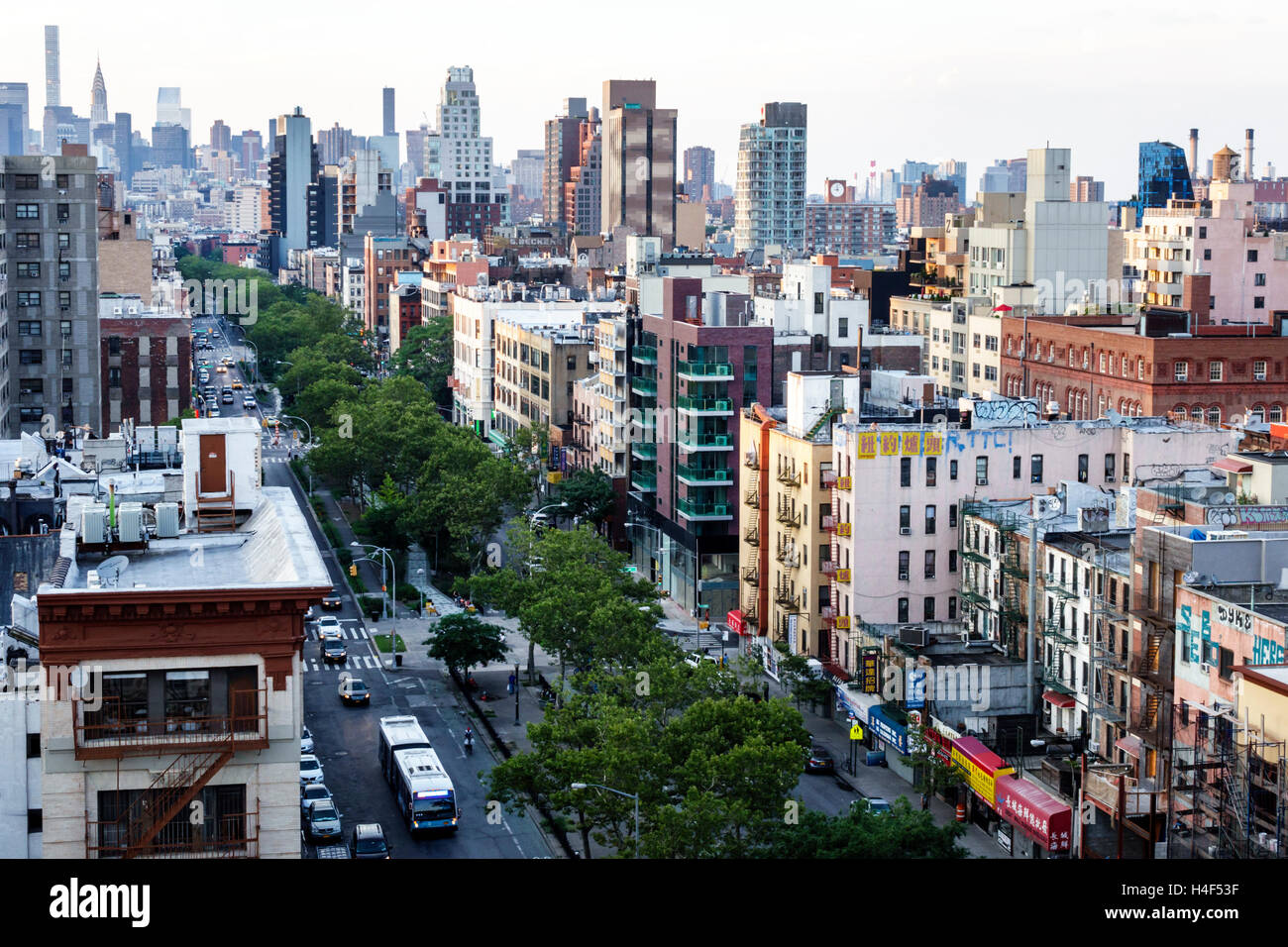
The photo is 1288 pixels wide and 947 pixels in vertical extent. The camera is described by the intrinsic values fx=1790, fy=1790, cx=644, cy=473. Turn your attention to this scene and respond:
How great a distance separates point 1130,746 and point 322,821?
91.9 ft

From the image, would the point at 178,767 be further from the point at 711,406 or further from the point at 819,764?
the point at 711,406

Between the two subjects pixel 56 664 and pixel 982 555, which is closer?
pixel 56 664

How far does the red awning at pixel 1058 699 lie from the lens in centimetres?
6662

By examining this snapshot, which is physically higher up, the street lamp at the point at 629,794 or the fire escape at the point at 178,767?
the fire escape at the point at 178,767

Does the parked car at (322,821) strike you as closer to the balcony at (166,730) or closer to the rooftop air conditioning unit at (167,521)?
the rooftop air conditioning unit at (167,521)

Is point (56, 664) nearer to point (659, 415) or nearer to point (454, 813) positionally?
point (454, 813)

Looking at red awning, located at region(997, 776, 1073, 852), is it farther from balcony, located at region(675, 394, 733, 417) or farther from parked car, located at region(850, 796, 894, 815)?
balcony, located at region(675, 394, 733, 417)

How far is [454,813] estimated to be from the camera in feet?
211

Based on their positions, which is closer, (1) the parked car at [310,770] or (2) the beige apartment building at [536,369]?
(1) the parked car at [310,770]

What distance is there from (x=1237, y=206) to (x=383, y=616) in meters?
92.8

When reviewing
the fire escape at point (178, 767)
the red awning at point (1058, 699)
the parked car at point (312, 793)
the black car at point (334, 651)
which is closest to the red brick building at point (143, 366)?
the black car at point (334, 651)

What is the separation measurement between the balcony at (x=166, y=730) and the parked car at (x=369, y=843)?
94.5 feet

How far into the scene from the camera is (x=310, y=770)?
7012 centimetres
